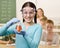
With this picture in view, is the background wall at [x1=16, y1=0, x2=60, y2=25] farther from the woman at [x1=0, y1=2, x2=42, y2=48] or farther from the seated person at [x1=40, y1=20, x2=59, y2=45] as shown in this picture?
the woman at [x1=0, y1=2, x2=42, y2=48]

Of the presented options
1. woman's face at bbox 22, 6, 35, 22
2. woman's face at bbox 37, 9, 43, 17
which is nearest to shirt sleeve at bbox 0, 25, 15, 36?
woman's face at bbox 22, 6, 35, 22

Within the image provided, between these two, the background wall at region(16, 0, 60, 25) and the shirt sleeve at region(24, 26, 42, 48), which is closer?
the shirt sleeve at region(24, 26, 42, 48)

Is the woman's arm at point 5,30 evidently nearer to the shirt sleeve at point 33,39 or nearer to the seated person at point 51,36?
the shirt sleeve at point 33,39

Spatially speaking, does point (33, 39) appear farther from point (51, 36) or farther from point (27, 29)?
point (51, 36)

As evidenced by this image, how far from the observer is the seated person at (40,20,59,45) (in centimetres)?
182

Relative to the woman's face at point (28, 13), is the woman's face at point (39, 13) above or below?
below

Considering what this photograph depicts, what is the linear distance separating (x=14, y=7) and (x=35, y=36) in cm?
100

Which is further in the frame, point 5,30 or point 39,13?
point 39,13

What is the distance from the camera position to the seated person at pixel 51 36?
1817 millimetres

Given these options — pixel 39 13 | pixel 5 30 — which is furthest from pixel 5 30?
pixel 39 13

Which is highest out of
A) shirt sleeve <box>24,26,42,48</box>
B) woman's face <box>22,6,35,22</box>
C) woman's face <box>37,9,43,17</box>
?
woman's face <box>22,6,35,22</box>

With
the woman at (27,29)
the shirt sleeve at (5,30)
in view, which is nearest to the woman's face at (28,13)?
the woman at (27,29)

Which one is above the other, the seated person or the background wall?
the background wall

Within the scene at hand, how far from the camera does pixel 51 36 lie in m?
1.85
